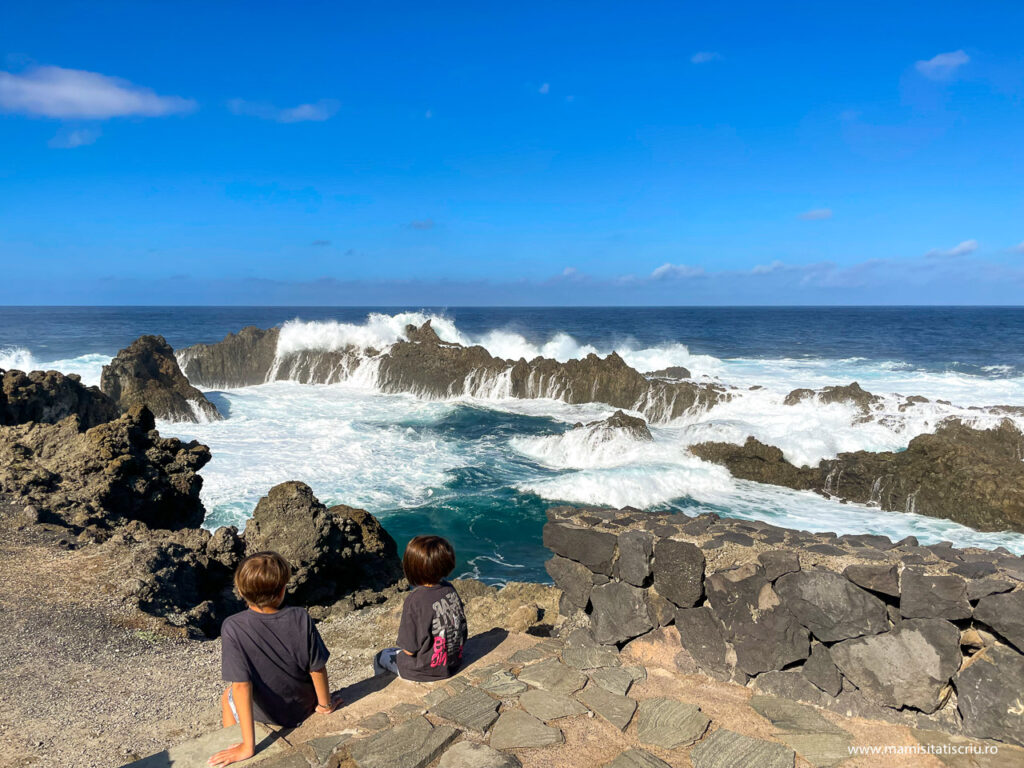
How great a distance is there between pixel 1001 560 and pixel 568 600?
333cm

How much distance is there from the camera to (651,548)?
17.2 feet

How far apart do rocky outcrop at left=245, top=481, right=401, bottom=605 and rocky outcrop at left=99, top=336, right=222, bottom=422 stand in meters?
15.6

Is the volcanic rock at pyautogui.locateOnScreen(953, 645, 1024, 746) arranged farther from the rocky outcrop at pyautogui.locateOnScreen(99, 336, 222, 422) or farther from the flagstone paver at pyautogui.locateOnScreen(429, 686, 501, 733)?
the rocky outcrop at pyautogui.locateOnScreen(99, 336, 222, 422)

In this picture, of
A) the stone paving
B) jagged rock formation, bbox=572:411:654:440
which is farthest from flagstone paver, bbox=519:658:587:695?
jagged rock formation, bbox=572:411:654:440

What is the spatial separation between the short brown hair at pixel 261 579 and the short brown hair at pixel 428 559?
0.92 metres

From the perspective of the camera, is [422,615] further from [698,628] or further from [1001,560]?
[1001,560]

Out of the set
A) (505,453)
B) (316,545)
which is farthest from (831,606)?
(505,453)

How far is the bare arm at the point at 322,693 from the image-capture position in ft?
13.4

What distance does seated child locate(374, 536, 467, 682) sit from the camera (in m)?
4.52

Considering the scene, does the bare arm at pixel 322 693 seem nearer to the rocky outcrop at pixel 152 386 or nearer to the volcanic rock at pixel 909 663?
the volcanic rock at pixel 909 663

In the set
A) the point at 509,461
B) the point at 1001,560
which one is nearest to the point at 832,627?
the point at 1001,560

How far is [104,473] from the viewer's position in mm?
9484

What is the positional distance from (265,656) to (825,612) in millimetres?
3696

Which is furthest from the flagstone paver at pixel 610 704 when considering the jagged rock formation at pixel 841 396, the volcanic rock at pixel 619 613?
the jagged rock formation at pixel 841 396
